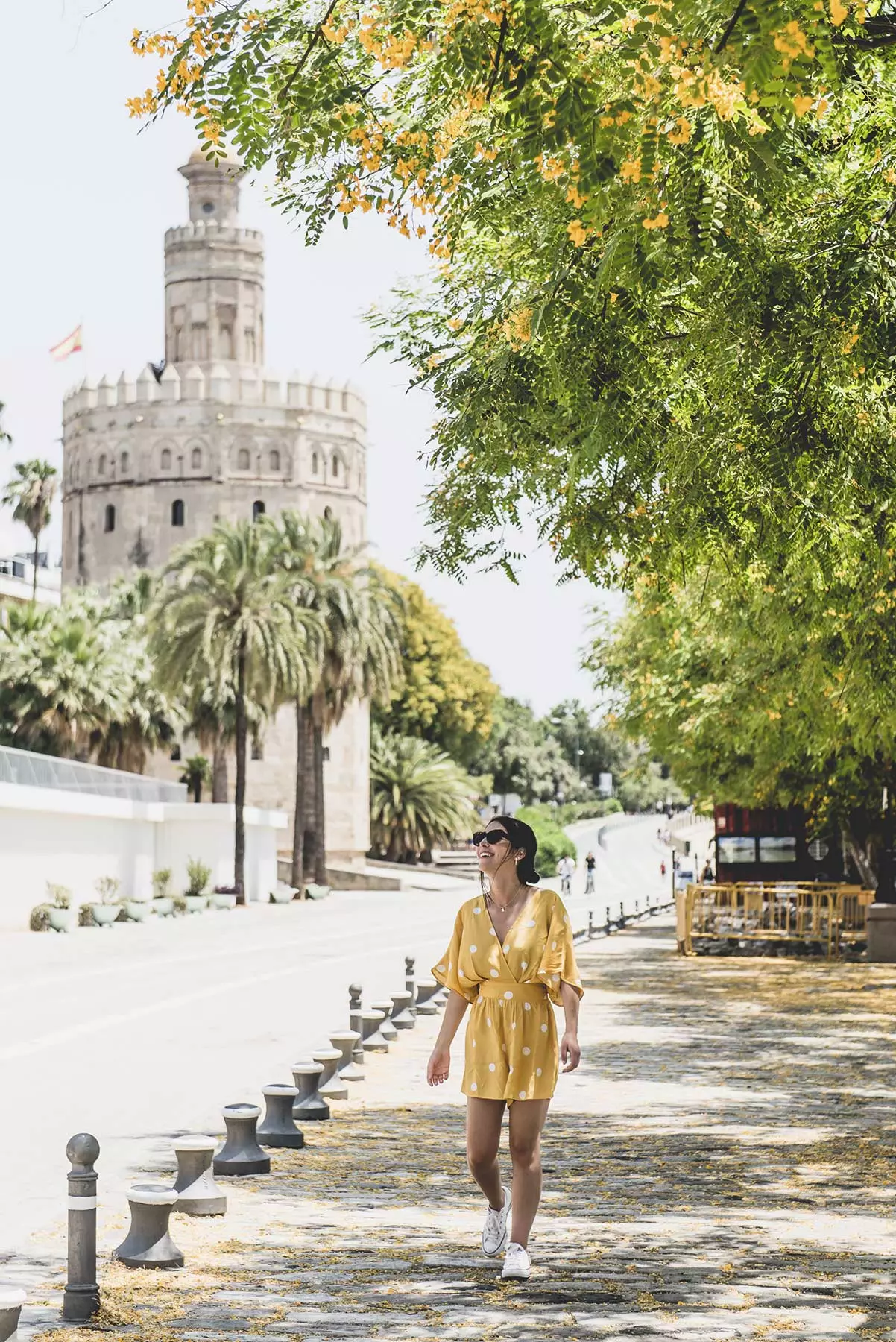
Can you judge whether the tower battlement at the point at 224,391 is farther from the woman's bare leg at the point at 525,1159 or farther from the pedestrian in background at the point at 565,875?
the woman's bare leg at the point at 525,1159

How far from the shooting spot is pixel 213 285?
7919 centimetres

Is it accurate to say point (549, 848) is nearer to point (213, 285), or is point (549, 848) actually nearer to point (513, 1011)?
point (213, 285)

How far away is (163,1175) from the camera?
367 inches

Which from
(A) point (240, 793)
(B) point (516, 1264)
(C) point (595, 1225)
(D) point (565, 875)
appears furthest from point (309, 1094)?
(D) point (565, 875)

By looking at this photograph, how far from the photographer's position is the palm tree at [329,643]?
56.7m

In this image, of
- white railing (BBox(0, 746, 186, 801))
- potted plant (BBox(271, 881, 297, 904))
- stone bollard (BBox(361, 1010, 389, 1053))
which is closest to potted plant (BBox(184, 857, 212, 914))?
white railing (BBox(0, 746, 186, 801))

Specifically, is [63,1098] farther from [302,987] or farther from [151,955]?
[151,955]

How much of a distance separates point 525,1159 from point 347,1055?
6.49 m

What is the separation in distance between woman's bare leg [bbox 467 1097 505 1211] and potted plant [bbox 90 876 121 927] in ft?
110

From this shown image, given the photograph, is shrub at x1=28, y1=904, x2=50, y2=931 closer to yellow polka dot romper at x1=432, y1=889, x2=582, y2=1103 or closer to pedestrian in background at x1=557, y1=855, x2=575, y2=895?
pedestrian in background at x1=557, y1=855, x2=575, y2=895

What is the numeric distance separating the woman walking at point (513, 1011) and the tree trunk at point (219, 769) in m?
51.5

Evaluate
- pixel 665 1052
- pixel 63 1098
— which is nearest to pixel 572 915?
pixel 665 1052

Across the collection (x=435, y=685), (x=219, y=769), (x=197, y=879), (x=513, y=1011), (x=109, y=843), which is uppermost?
(x=435, y=685)

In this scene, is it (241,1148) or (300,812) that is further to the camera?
(300,812)
